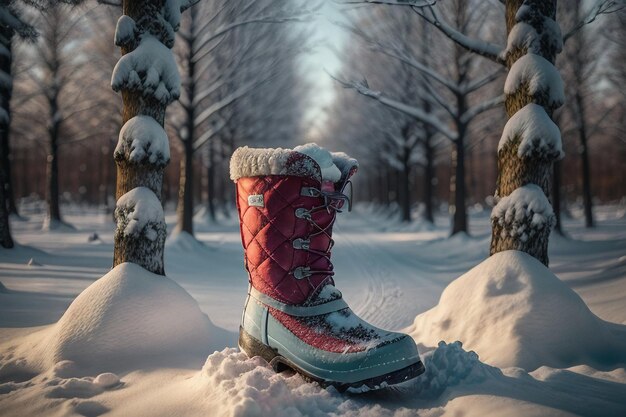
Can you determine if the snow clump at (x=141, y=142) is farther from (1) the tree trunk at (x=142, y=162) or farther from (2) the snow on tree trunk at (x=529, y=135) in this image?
(2) the snow on tree trunk at (x=529, y=135)

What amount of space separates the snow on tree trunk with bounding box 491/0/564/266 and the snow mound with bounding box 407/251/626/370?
1.25 feet

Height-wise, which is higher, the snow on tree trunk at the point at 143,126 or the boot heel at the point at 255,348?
the snow on tree trunk at the point at 143,126

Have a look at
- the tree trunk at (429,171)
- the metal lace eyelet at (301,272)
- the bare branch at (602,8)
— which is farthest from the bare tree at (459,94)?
the metal lace eyelet at (301,272)

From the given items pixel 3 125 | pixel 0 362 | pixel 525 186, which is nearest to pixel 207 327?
pixel 0 362

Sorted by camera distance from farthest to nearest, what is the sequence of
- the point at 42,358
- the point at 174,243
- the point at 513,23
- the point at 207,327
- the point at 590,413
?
1. the point at 174,243
2. the point at 513,23
3. the point at 207,327
4. the point at 42,358
5. the point at 590,413

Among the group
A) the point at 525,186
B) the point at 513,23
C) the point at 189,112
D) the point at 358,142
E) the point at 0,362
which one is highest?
the point at 358,142

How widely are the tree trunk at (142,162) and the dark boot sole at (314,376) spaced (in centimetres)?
123

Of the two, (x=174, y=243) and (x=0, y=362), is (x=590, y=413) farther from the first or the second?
(x=174, y=243)

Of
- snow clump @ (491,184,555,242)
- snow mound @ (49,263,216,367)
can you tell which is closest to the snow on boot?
snow mound @ (49,263,216,367)

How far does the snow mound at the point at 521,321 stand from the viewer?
239 cm

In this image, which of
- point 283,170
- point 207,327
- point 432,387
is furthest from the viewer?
point 207,327

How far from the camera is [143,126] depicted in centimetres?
303

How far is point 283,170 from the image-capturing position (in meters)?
1.97

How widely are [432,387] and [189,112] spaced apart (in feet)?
32.9
